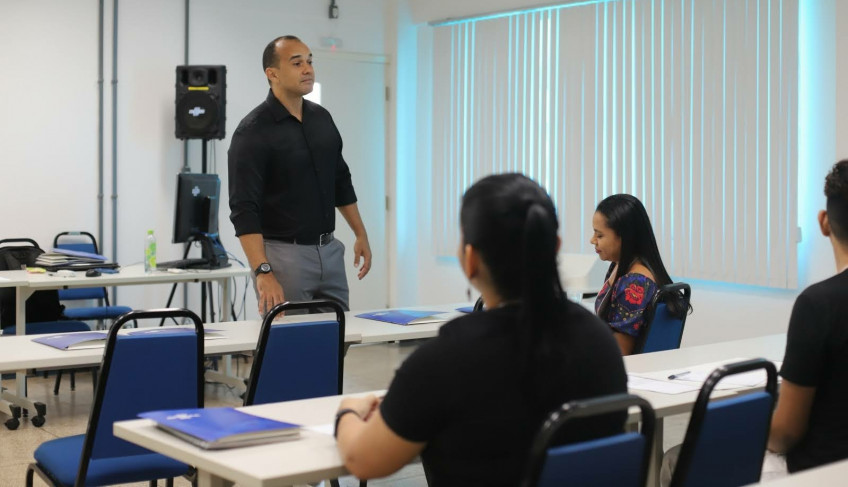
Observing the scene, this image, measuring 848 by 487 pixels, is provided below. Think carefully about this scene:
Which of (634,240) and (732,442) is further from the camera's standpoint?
(634,240)

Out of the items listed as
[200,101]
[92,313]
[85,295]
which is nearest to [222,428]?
[92,313]

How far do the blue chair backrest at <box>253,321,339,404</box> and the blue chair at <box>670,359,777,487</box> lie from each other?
4.63 feet

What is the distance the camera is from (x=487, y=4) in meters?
8.07

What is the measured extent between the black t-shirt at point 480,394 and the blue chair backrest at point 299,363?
1344 millimetres

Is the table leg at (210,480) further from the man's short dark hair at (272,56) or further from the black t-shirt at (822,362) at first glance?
the man's short dark hair at (272,56)

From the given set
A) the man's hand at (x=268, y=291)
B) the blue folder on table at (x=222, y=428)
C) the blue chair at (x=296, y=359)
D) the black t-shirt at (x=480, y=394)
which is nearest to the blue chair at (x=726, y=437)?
the black t-shirt at (x=480, y=394)

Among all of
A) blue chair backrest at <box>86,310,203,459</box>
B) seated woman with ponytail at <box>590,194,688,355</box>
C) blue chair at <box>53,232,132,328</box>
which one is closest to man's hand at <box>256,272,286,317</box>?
blue chair backrest at <box>86,310,203,459</box>

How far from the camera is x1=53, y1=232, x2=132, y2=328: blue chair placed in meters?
6.34

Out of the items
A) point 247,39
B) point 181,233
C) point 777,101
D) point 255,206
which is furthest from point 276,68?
point 247,39

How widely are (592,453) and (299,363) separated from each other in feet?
5.11

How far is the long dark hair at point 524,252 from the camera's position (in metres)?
1.74

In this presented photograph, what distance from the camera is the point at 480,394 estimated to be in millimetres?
1727

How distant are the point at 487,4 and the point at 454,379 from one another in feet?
22.0

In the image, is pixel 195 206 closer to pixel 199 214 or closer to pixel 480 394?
pixel 199 214
